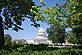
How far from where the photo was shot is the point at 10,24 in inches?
1351

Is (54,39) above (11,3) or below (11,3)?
below

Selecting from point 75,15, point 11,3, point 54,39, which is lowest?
point 54,39

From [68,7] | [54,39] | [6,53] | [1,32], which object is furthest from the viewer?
[54,39]

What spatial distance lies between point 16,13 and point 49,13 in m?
20.3

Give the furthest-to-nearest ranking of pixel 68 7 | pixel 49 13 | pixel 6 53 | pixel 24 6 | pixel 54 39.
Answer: pixel 54 39, pixel 24 6, pixel 6 53, pixel 68 7, pixel 49 13

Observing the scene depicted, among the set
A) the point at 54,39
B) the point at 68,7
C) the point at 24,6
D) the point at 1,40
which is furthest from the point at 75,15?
the point at 54,39

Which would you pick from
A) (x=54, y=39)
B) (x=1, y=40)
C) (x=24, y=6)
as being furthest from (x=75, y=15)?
(x=54, y=39)

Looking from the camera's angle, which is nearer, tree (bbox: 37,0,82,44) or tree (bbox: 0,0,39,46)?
tree (bbox: 37,0,82,44)

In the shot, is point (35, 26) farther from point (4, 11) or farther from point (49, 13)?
point (49, 13)

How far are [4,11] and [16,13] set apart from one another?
2033 millimetres

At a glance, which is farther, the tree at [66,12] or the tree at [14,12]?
the tree at [14,12]

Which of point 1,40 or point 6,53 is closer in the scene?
point 6,53

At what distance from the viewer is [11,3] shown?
30.8 m

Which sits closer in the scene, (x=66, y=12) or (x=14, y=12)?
(x=66, y=12)
